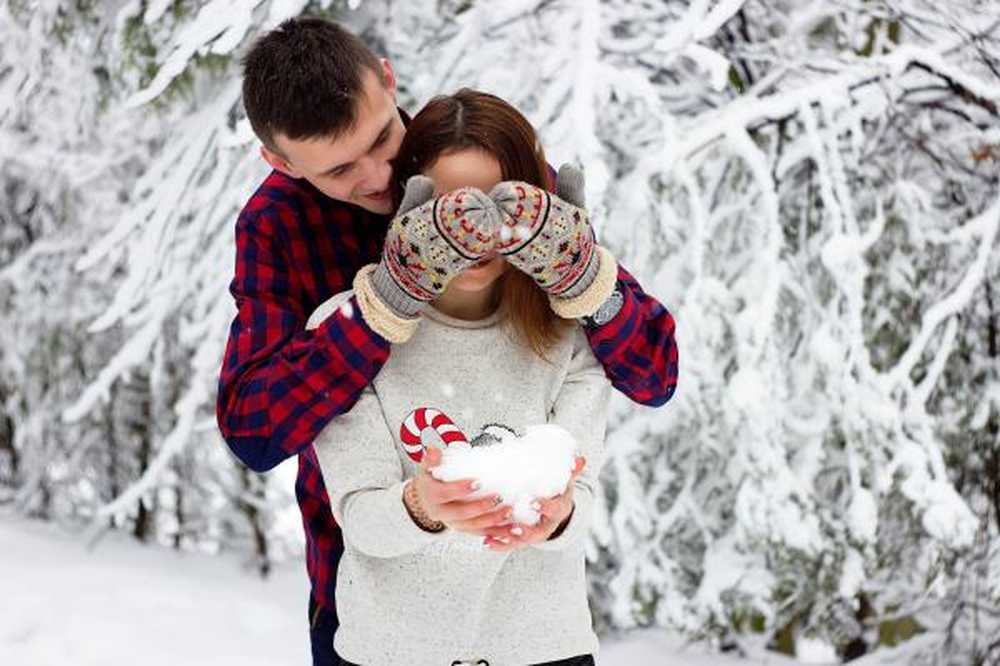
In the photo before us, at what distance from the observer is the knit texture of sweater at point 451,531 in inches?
54.9

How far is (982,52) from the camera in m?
3.69

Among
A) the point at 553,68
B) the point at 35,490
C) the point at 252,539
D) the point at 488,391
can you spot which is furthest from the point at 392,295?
the point at 35,490

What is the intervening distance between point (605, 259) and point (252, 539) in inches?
242

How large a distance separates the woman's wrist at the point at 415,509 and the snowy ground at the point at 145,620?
368 cm

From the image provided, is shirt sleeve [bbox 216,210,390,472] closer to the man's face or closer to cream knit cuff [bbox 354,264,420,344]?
cream knit cuff [bbox 354,264,420,344]

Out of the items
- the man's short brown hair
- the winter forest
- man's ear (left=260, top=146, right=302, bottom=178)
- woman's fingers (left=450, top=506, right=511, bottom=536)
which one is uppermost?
the man's short brown hair

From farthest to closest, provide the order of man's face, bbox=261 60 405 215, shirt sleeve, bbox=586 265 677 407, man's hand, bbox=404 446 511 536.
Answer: man's face, bbox=261 60 405 215 → shirt sleeve, bbox=586 265 677 407 → man's hand, bbox=404 446 511 536

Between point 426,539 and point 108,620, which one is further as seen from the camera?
point 108,620

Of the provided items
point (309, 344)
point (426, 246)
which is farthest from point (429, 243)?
point (309, 344)

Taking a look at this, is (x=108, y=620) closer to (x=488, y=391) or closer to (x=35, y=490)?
(x=35, y=490)

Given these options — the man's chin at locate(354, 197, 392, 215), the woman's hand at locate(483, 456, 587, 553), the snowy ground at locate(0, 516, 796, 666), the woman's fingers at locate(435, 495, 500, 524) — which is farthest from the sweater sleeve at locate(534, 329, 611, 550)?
the snowy ground at locate(0, 516, 796, 666)

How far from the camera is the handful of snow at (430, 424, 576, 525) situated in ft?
4.04

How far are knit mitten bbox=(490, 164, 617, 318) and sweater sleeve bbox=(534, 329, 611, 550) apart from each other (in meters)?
0.14

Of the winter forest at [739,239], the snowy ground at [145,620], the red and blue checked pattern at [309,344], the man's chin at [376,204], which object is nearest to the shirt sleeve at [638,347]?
the red and blue checked pattern at [309,344]
